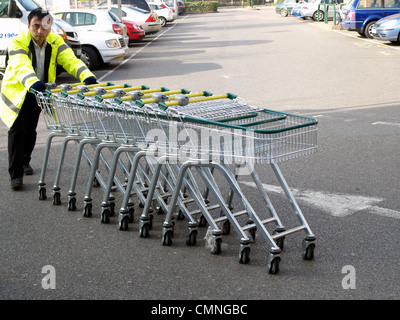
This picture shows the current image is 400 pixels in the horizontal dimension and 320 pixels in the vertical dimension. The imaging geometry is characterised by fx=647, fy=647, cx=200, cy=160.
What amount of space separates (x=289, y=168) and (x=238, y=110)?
8.47 ft

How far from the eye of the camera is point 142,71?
1767 centimetres

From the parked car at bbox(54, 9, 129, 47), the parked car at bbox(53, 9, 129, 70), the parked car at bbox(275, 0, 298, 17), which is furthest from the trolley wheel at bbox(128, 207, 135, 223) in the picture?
the parked car at bbox(275, 0, 298, 17)

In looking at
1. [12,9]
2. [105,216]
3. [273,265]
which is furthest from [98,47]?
[273,265]

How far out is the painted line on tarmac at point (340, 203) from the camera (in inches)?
228

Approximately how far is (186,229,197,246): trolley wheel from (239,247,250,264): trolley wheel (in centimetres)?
55

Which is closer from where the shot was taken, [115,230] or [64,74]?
[115,230]

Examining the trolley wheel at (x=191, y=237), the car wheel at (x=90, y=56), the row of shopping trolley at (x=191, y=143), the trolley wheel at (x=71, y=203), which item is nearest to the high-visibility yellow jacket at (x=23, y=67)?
the row of shopping trolley at (x=191, y=143)

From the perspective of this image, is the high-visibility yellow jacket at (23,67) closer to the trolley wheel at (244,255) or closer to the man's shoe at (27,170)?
the man's shoe at (27,170)

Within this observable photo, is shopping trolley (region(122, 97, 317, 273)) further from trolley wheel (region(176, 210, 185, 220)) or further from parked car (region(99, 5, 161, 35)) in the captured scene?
parked car (region(99, 5, 161, 35))

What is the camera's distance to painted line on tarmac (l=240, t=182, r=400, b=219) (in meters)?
5.79

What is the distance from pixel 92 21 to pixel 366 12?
11894mm
